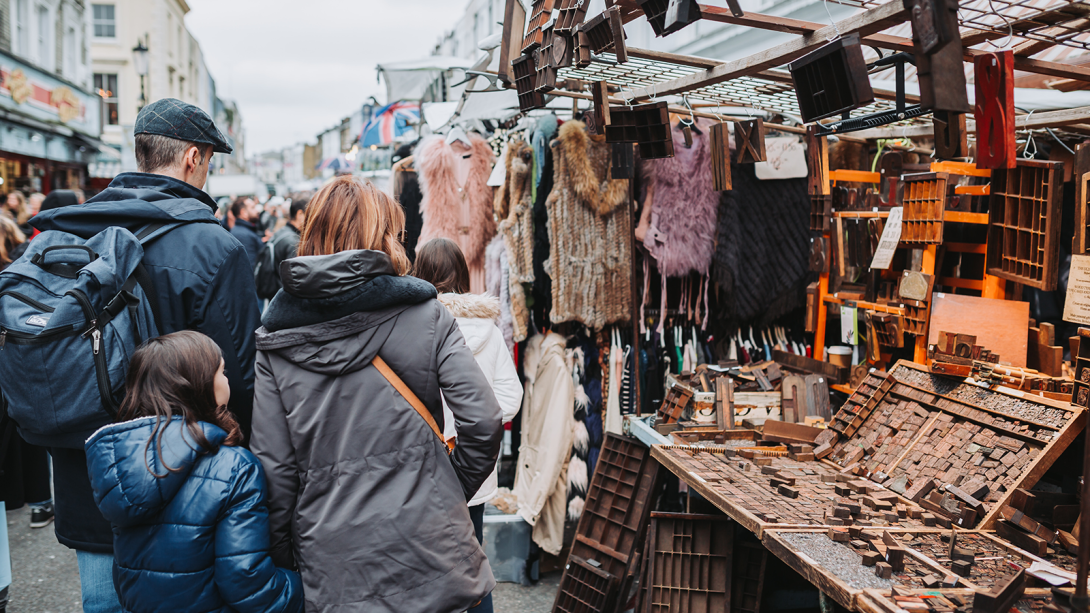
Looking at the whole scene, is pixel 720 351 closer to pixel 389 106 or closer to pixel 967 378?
pixel 967 378

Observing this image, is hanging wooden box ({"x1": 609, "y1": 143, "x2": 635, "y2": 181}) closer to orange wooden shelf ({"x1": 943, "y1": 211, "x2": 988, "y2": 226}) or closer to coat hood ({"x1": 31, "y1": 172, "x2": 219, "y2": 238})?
orange wooden shelf ({"x1": 943, "y1": 211, "x2": 988, "y2": 226})

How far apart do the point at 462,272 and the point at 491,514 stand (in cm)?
182

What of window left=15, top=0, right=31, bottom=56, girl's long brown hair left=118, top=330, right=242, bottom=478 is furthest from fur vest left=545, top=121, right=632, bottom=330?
window left=15, top=0, right=31, bottom=56

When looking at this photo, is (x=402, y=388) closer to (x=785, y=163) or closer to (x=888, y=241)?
(x=888, y=241)

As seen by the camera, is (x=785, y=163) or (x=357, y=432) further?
(x=785, y=163)

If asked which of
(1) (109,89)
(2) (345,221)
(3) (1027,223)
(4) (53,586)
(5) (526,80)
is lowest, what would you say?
(4) (53,586)

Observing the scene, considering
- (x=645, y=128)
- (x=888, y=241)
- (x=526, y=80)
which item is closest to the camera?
(x=526, y=80)

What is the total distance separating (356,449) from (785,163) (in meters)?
3.37

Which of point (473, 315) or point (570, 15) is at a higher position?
point (570, 15)

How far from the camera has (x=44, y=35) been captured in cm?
1686

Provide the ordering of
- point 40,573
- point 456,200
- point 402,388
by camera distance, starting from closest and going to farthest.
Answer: point 402,388 < point 40,573 < point 456,200

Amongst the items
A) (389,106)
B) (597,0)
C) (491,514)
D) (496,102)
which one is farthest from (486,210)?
(389,106)

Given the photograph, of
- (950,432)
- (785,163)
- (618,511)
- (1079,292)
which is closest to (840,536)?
(950,432)

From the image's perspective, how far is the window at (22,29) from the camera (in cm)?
1521
